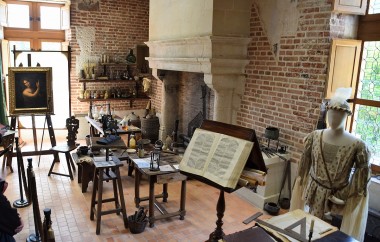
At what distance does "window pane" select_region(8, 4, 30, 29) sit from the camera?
7641mm

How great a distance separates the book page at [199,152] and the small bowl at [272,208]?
2.70 metres

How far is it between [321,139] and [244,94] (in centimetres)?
220

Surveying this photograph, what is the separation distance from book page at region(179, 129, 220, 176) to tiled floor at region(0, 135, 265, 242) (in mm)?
2037

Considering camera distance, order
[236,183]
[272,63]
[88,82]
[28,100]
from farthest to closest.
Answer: [88,82] → [28,100] → [272,63] → [236,183]

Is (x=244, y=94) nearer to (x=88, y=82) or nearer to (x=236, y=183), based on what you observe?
(x=236, y=183)

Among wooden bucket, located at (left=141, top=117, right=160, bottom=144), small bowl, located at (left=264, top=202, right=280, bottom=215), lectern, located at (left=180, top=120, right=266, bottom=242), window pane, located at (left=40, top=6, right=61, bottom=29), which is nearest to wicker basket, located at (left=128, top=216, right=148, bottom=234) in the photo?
small bowl, located at (left=264, top=202, right=280, bottom=215)

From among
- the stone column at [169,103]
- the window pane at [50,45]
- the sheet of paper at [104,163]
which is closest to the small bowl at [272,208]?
the sheet of paper at [104,163]

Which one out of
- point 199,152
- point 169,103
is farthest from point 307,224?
point 169,103

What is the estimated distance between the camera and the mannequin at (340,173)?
301 cm

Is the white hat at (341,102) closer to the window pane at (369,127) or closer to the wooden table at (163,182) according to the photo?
the window pane at (369,127)

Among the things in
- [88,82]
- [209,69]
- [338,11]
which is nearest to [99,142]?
[209,69]

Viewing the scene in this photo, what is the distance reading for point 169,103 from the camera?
7.45 m

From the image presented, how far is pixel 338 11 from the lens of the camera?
3.83 metres

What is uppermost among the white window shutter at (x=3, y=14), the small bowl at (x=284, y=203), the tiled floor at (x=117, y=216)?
the white window shutter at (x=3, y=14)
